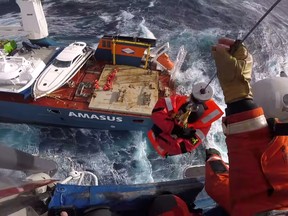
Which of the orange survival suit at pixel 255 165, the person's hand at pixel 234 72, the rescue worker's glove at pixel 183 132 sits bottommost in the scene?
the rescue worker's glove at pixel 183 132

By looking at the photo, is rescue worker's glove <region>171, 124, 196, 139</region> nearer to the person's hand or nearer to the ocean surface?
the person's hand

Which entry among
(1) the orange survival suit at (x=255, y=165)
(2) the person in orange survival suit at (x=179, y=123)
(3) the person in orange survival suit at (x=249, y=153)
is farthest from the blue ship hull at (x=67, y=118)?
(1) the orange survival suit at (x=255, y=165)

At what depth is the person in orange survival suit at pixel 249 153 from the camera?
7.66ft

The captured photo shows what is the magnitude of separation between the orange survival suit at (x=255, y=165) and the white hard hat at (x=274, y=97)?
1.07 feet

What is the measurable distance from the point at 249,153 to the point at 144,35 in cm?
1645

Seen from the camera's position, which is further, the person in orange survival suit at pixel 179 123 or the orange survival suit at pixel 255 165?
the person in orange survival suit at pixel 179 123

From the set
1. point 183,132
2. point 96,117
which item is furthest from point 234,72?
point 96,117

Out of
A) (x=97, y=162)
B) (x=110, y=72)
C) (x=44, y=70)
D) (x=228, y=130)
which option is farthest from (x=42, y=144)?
(x=228, y=130)

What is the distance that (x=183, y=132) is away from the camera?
5.65 metres

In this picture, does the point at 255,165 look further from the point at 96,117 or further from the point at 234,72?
the point at 96,117

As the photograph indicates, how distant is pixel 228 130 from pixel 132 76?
12059 mm

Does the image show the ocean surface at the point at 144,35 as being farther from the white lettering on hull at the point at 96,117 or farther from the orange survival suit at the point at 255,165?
the orange survival suit at the point at 255,165

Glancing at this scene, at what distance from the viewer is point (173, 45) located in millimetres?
17719

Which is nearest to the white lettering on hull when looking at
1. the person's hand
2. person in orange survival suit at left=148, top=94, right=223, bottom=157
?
person in orange survival suit at left=148, top=94, right=223, bottom=157
